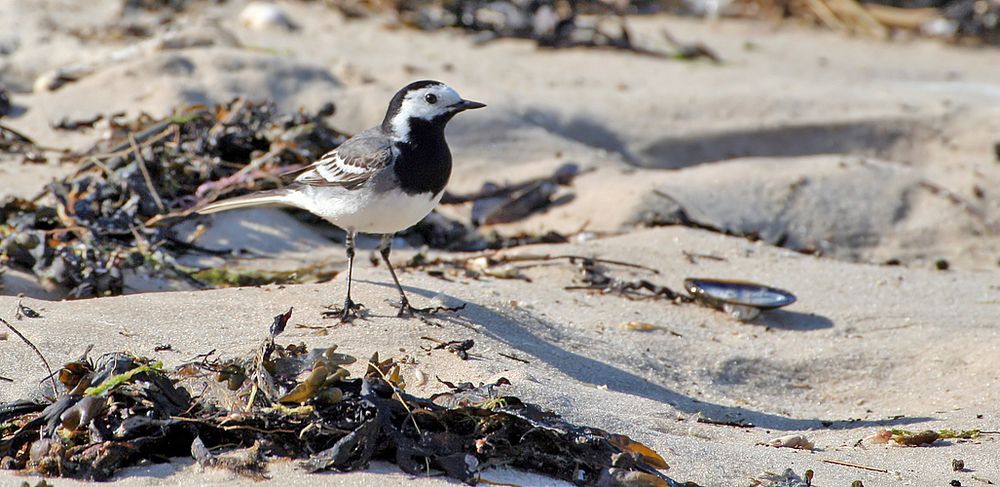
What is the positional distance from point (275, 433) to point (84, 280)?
239 cm

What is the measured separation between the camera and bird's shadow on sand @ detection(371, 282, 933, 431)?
15.6 feet

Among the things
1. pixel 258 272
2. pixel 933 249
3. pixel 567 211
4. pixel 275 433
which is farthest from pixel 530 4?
pixel 275 433

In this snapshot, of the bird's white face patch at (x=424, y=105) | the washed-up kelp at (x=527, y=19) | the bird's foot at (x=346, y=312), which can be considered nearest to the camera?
the bird's foot at (x=346, y=312)

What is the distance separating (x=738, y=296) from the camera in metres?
5.80

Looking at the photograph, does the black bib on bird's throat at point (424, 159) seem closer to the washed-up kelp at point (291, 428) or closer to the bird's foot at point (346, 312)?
the bird's foot at point (346, 312)

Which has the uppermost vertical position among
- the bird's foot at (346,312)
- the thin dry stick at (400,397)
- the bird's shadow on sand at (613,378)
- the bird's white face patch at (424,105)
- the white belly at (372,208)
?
the bird's white face patch at (424,105)

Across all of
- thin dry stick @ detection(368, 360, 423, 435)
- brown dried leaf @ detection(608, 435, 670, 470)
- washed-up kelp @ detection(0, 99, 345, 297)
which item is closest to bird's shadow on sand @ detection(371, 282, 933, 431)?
brown dried leaf @ detection(608, 435, 670, 470)

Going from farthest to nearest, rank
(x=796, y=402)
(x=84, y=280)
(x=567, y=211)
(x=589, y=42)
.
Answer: (x=589, y=42) → (x=567, y=211) → (x=84, y=280) → (x=796, y=402)

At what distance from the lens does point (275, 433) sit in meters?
3.64

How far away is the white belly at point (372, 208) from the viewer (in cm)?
504

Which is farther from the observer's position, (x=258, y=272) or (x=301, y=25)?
(x=301, y=25)

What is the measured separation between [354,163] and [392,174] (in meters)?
0.28

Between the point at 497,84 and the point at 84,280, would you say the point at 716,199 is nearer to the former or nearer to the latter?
the point at 497,84

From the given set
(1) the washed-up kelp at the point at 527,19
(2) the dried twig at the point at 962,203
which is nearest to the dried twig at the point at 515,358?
(2) the dried twig at the point at 962,203
